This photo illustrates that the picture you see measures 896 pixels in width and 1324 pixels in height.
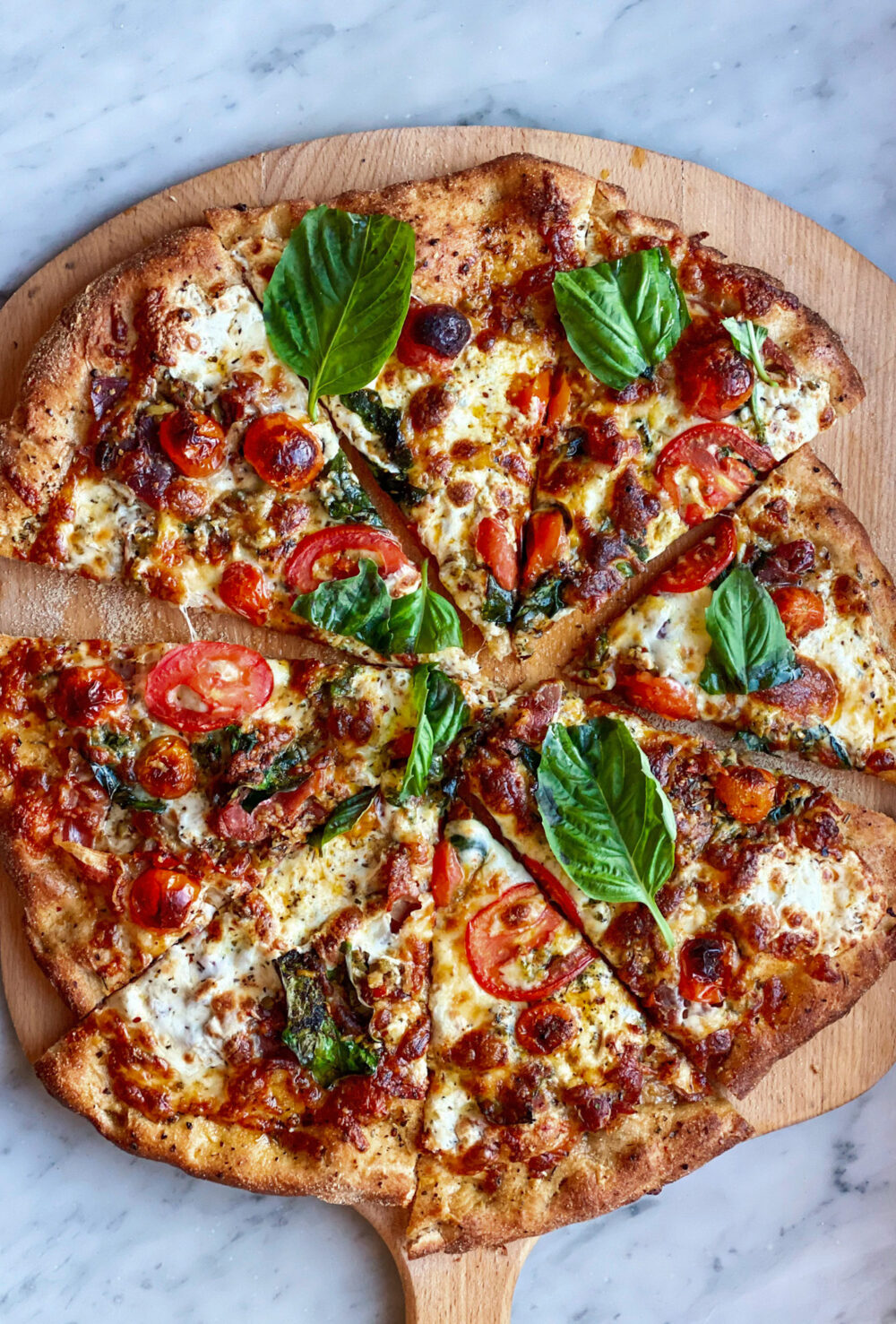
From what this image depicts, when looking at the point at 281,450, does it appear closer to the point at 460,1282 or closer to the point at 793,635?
the point at 793,635

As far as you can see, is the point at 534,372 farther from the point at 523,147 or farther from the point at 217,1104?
the point at 217,1104

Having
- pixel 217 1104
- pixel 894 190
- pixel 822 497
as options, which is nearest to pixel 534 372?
pixel 822 497

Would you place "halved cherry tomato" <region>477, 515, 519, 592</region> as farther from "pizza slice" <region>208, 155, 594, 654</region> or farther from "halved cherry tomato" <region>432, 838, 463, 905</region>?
"halved cherry tomato" <region>432, 838, 463, 905</region>

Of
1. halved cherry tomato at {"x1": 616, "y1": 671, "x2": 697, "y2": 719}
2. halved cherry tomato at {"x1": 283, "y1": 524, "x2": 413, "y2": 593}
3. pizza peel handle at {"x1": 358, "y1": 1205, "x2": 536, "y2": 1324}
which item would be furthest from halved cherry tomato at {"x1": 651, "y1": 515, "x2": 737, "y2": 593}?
pizza peel handle at {"x1": 358, "y1": 1205, "x2": 536, "y2": 1324}

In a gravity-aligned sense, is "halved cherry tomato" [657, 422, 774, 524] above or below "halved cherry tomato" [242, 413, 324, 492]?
below

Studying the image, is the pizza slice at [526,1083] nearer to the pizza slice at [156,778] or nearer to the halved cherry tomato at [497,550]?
the pizza slice at [156,778]
